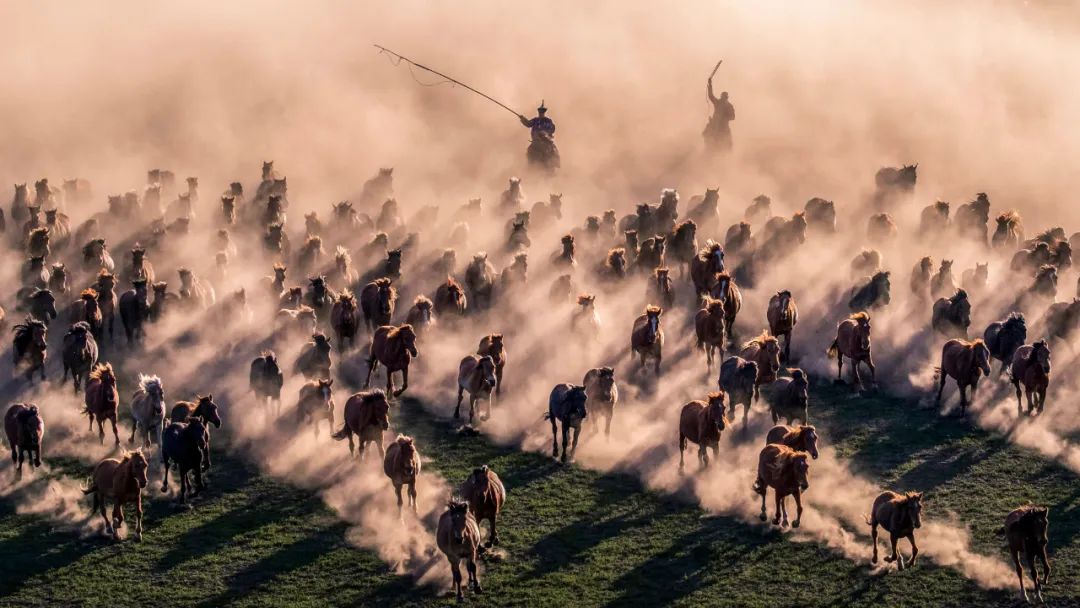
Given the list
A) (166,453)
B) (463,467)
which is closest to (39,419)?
Result: (166,453)

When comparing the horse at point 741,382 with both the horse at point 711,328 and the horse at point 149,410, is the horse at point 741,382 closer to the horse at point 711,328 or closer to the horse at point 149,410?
the horse at point 711,328

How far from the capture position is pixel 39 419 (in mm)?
32344

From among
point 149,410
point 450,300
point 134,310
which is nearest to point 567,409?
point 450,300

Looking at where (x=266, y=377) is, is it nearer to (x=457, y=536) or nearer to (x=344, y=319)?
(x=344, y=319)

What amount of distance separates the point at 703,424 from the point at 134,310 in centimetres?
1771

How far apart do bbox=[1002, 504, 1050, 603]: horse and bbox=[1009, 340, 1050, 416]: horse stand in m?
8.90

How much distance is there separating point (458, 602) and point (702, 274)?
60.6 feet

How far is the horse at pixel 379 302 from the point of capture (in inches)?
1601

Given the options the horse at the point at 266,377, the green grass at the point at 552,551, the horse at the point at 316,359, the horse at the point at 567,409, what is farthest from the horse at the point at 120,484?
the horse at the point at 567,409

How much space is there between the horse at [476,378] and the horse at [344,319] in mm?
5080

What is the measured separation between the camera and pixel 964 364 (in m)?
36.8

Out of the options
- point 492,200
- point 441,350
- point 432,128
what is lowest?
point 441,350

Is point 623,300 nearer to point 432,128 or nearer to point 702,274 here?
point 702,274

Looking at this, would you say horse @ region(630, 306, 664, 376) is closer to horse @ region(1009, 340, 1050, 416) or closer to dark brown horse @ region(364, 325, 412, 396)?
dark brown horse @ region(364, 325, 412, 396)
